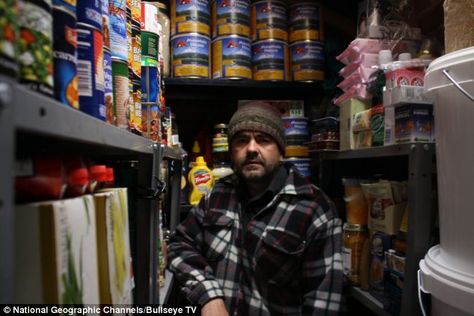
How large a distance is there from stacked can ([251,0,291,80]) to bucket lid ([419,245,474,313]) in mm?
1258

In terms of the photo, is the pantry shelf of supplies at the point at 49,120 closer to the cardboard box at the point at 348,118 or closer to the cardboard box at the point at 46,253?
the cardboard box at the point at 46,253

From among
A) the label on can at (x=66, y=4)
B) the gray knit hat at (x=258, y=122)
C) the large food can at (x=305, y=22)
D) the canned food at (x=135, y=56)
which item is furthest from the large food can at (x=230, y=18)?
the label on can at (x=66, y=4)

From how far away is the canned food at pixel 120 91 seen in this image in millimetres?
681

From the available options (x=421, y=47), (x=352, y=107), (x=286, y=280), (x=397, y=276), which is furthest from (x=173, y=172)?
(x=421, y=47)

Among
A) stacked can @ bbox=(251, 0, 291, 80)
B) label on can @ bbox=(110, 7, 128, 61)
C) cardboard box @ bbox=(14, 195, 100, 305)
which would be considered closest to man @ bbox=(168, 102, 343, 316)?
stacked can @ bbox=(251, 0, 291, 80)

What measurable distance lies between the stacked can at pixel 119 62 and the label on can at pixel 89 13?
0.12 metres

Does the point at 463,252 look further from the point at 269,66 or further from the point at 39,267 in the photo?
the point at 269,66

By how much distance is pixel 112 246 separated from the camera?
55 centimetres

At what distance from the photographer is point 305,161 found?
2002 millimetres

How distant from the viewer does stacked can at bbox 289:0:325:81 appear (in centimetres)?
197

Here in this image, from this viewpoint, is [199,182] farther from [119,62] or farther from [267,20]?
[119,62]

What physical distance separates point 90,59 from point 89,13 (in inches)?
3.0

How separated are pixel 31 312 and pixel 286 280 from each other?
1.21 m

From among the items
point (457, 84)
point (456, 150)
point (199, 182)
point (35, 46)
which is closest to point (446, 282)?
point (456, 150)
